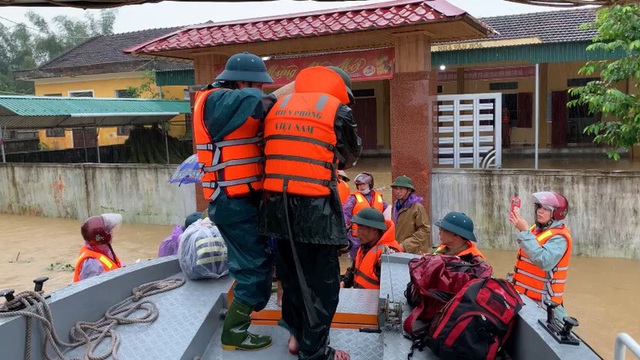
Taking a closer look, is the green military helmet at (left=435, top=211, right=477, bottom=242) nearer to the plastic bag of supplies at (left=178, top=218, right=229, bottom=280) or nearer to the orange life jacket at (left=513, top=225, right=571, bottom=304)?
the orange life jacket at (left=513, top=225, right=571, bottom=304)

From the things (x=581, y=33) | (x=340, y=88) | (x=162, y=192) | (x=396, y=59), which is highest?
(x=581, y=33)

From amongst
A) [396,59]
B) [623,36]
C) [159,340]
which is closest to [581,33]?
[623,36]

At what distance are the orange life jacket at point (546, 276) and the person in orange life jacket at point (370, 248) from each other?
42.3 inches

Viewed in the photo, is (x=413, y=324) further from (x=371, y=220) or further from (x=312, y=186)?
(x=371, y=220)

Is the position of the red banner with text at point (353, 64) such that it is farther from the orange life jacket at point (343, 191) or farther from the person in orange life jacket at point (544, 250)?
the person in orange life jacket at point (544, 250)

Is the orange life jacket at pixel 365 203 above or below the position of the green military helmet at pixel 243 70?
below

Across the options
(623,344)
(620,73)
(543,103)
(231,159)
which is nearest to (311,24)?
(620,73)

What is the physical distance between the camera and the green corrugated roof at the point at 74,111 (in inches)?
523

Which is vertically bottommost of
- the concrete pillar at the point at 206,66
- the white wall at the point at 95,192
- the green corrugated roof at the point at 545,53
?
the white wall at the point at 95,192

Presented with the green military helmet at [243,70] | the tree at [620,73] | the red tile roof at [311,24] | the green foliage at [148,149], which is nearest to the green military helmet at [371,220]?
the green military helmet at [243,70]

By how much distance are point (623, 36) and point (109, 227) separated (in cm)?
734

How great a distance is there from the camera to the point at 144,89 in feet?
69.5

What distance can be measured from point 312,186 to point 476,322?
0.97 metres

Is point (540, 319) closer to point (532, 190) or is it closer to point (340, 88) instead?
point (340, 88)
